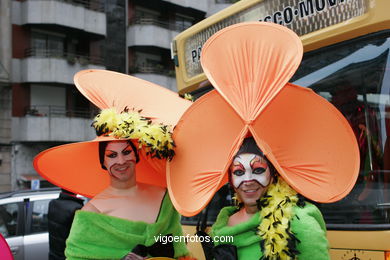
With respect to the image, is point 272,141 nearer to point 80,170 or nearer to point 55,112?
point 80,170

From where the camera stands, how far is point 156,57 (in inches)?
862

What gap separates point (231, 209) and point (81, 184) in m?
1.21

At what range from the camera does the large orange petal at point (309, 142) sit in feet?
7.11

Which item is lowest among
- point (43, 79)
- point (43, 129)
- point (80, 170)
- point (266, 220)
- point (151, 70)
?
point (266, 220)

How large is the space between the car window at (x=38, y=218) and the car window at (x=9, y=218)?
0.72 ft

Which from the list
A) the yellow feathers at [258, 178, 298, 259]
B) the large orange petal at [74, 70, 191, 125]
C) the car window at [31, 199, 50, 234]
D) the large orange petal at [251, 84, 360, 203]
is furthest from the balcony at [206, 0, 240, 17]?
the yellow feathers at [258, 178, 298, 259]

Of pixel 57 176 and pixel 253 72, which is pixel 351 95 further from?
pixel 57 176

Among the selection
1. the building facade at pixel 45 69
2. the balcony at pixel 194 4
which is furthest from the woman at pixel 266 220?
the balcony at pixel 194 4

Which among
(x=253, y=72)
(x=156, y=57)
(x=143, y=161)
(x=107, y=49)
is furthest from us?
(x=156, y=57)

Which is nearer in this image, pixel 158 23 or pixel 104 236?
pixel 104 236

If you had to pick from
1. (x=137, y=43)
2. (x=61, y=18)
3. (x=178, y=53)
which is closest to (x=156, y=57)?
(x=137, y=43)

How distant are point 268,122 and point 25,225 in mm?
4538

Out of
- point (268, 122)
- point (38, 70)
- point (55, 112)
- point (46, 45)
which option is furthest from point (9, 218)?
point (46, 45)

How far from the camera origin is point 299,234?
6.96 ft
